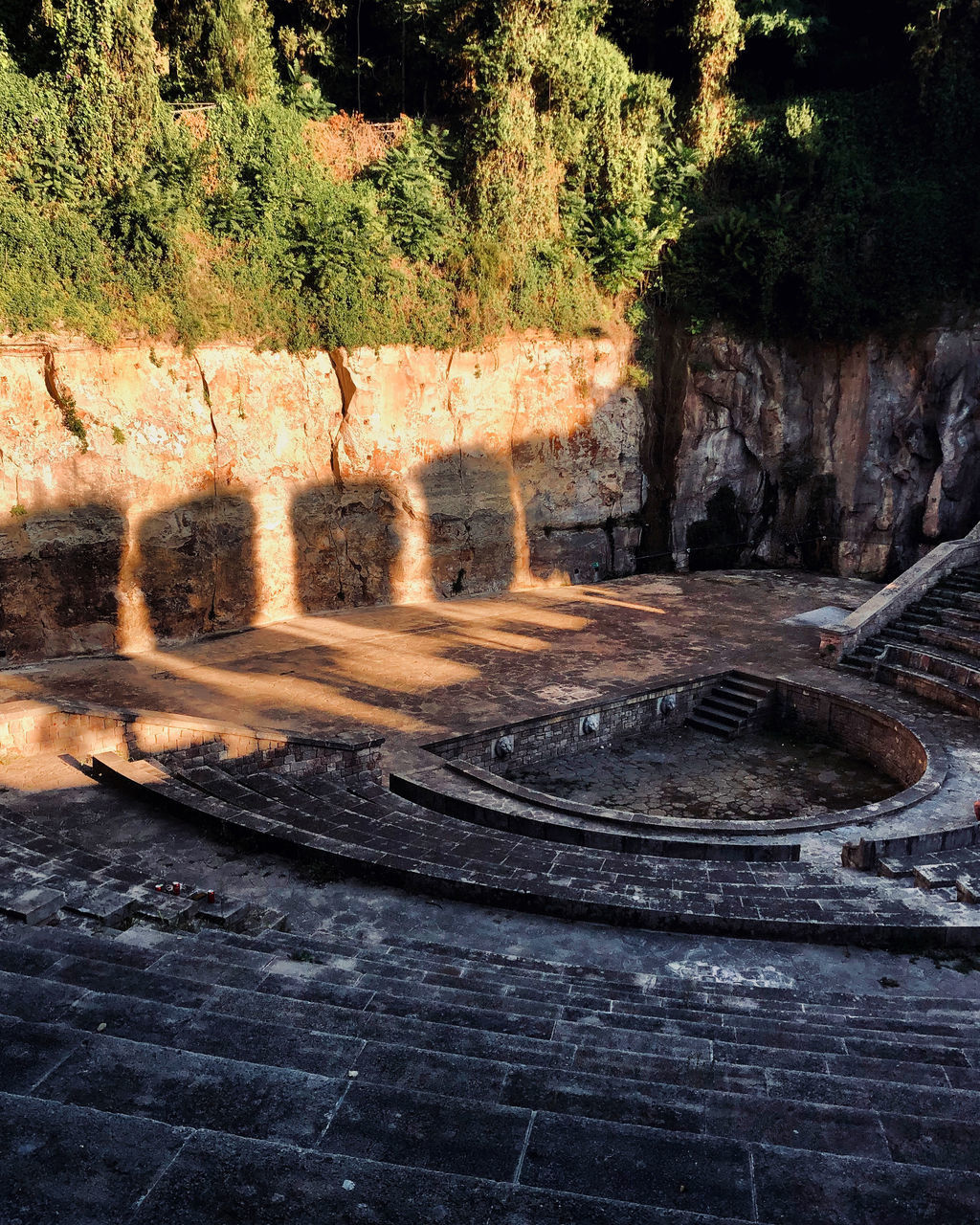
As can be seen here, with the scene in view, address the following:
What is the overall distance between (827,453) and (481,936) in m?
17.8

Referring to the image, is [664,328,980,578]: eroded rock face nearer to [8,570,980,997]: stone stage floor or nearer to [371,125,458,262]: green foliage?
[8,570,980,997]: stone stage floor

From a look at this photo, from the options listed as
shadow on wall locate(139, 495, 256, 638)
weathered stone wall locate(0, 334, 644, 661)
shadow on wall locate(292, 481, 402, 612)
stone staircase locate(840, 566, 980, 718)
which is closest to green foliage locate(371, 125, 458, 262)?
weathered stone wall locate(0, 334, 644, 661)

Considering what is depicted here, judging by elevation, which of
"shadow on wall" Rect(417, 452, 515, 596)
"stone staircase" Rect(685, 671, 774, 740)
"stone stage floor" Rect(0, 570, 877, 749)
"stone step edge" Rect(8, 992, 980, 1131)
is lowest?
"stone staircase" Rect(685, 671, 774, 740)

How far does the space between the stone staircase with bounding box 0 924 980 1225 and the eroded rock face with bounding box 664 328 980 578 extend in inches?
674

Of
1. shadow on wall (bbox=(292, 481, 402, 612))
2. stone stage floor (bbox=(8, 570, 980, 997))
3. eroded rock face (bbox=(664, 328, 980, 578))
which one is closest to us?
stone stage floor (bbox=(8, 570, 980, 997))

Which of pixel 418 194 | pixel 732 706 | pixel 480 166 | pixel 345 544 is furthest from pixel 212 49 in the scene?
pixel 732 706

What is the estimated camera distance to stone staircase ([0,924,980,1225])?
3443 mm

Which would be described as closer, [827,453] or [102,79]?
[102,79]

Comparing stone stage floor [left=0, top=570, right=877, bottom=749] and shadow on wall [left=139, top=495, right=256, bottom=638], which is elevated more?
shadow on wall [left=139, top=495, right=256, bottom=638]

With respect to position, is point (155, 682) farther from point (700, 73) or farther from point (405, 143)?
point (700, 73)

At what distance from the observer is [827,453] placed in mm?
22266

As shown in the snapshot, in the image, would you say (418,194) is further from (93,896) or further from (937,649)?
(93,896)

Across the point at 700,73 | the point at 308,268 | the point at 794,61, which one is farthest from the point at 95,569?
the point at 794,61

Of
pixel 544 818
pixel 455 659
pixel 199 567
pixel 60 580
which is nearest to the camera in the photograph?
pixel 544 818
